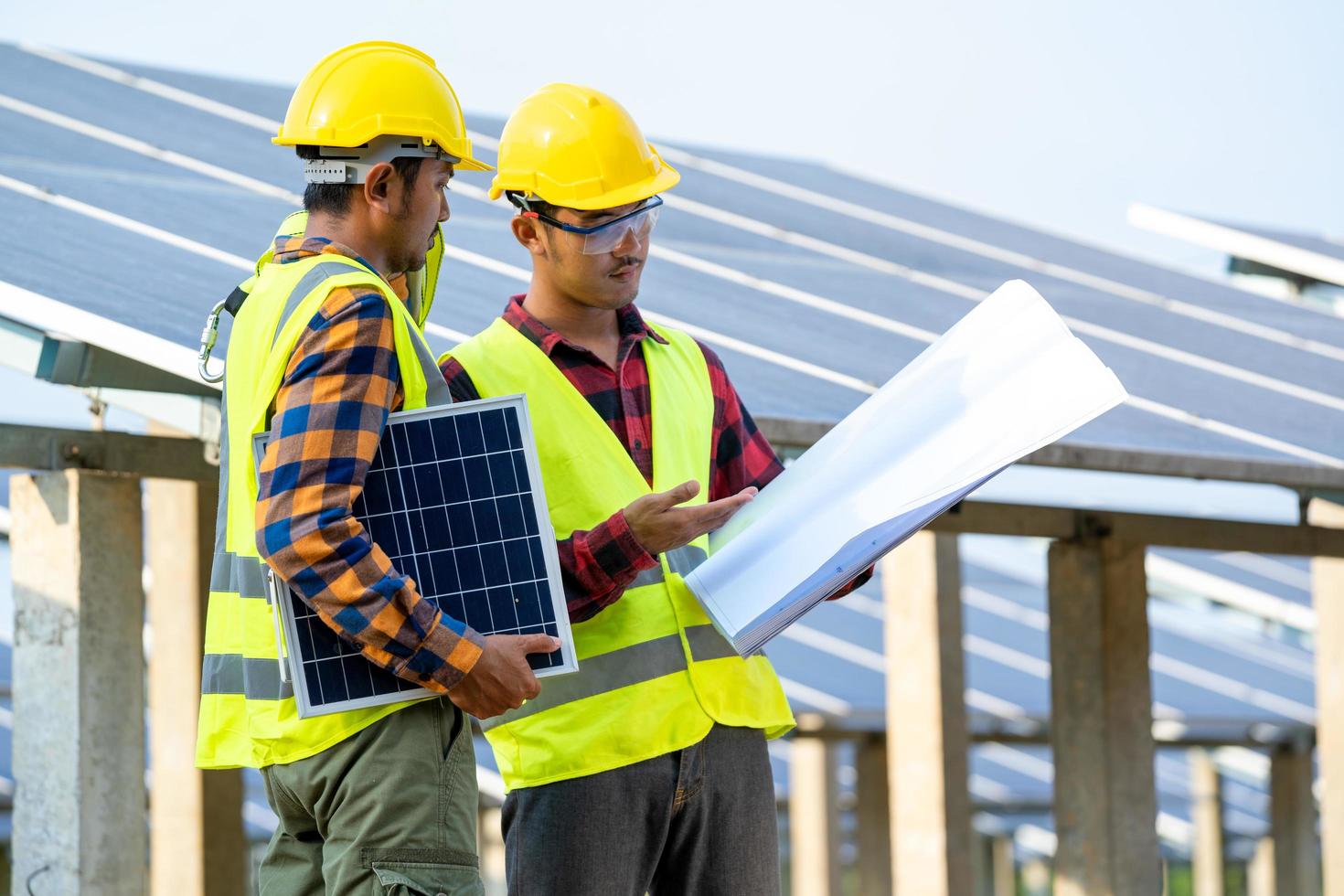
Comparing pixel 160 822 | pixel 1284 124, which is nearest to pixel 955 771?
pixel 160 822

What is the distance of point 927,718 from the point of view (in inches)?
402

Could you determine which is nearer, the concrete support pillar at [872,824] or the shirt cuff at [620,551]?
the shirt cuff at [620,551]

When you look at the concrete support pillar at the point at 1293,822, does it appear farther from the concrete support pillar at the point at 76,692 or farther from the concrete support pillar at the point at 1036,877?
the concrete support pillar at the point at 76,692

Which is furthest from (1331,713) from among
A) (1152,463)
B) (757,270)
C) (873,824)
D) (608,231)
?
(608,231)

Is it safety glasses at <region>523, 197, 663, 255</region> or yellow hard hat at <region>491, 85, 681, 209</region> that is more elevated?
yellow hard hat at <region>491, 85, 681, 209</region>

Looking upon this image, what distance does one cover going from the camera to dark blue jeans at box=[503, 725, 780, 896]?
3.71m

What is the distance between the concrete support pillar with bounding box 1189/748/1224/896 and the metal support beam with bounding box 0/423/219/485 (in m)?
17.7

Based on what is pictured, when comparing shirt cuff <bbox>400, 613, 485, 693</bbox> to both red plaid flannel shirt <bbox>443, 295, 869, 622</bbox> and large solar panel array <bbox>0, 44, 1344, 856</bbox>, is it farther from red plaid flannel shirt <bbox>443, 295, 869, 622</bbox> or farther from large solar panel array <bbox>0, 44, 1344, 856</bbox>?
large solar panel array <bbox>0, 44, 1344, 856</bbox>

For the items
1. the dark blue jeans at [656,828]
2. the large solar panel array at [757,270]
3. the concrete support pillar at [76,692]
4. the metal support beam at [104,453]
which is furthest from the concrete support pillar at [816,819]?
the dark blue jeans at [656,828]

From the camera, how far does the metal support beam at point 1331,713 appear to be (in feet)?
39.8

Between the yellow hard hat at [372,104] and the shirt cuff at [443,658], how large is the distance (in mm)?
903

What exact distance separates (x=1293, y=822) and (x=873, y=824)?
4580 mm

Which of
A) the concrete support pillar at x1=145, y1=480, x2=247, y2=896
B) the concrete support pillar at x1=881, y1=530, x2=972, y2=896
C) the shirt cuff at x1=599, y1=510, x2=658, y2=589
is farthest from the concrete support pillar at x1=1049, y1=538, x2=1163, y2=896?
the shirt cuff at x1=599, y1=510, x2=658, y2=589

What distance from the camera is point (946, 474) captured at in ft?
11.6
